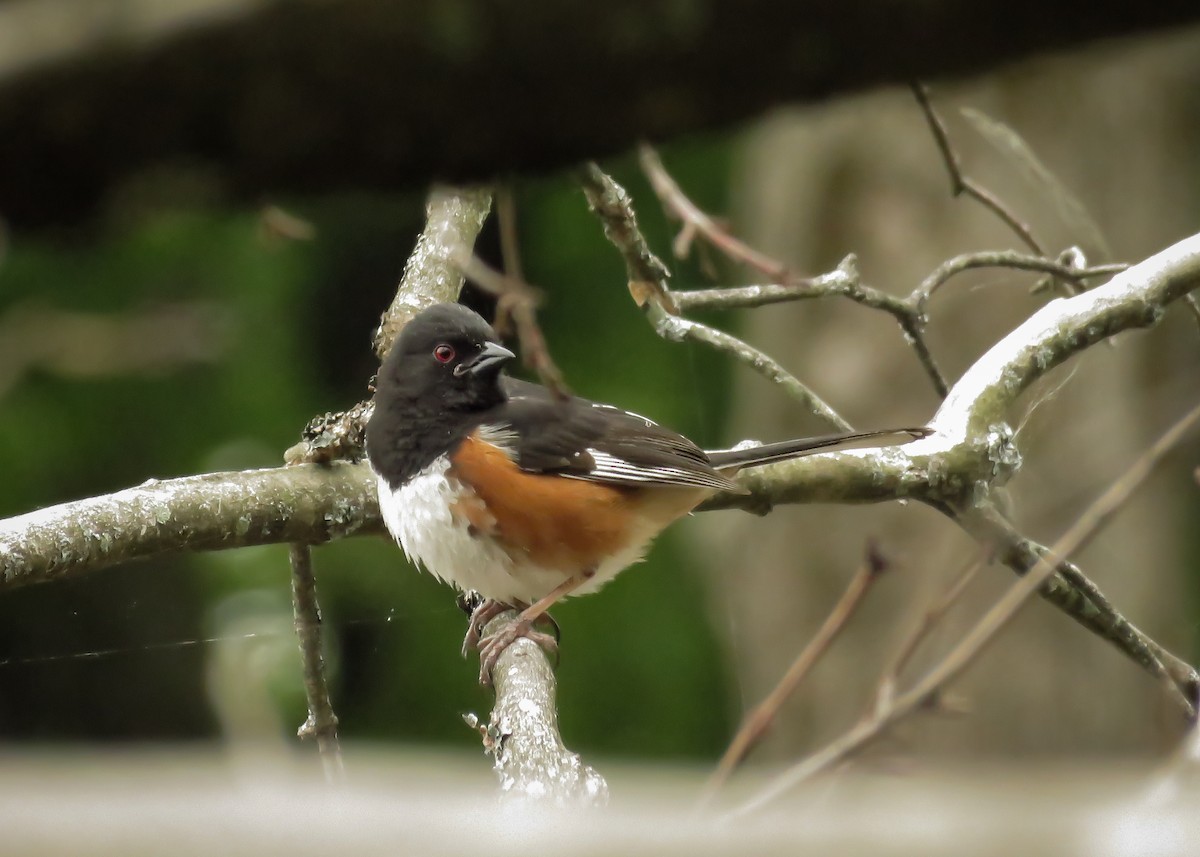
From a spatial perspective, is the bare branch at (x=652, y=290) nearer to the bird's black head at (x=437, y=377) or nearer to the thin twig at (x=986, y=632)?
the bird's black head at (x=437, y=377)

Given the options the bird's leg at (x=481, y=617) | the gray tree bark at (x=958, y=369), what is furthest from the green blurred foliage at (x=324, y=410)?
the bird's leg at (x=481, y=617)

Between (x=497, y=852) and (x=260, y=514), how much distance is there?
1.99 meters

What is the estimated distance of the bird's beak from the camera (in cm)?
317

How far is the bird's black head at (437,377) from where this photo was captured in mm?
3072

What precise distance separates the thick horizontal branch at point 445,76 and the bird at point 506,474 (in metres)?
2.05

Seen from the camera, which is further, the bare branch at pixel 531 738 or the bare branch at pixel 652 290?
the bare branch at pixel 652 290

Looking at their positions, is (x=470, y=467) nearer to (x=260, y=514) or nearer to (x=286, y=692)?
(x=260, y=514)

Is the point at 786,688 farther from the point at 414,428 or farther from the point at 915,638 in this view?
the point at 414,428

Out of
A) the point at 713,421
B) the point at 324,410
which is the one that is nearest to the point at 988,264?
the point at 324,410

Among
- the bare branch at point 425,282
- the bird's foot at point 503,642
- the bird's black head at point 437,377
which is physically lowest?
the bird's foot at point 503,642

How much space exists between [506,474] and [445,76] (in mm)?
2328

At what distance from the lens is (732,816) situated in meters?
0.74

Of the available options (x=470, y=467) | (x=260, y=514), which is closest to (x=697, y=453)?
(x=470, y=467)

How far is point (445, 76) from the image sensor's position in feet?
2.48
